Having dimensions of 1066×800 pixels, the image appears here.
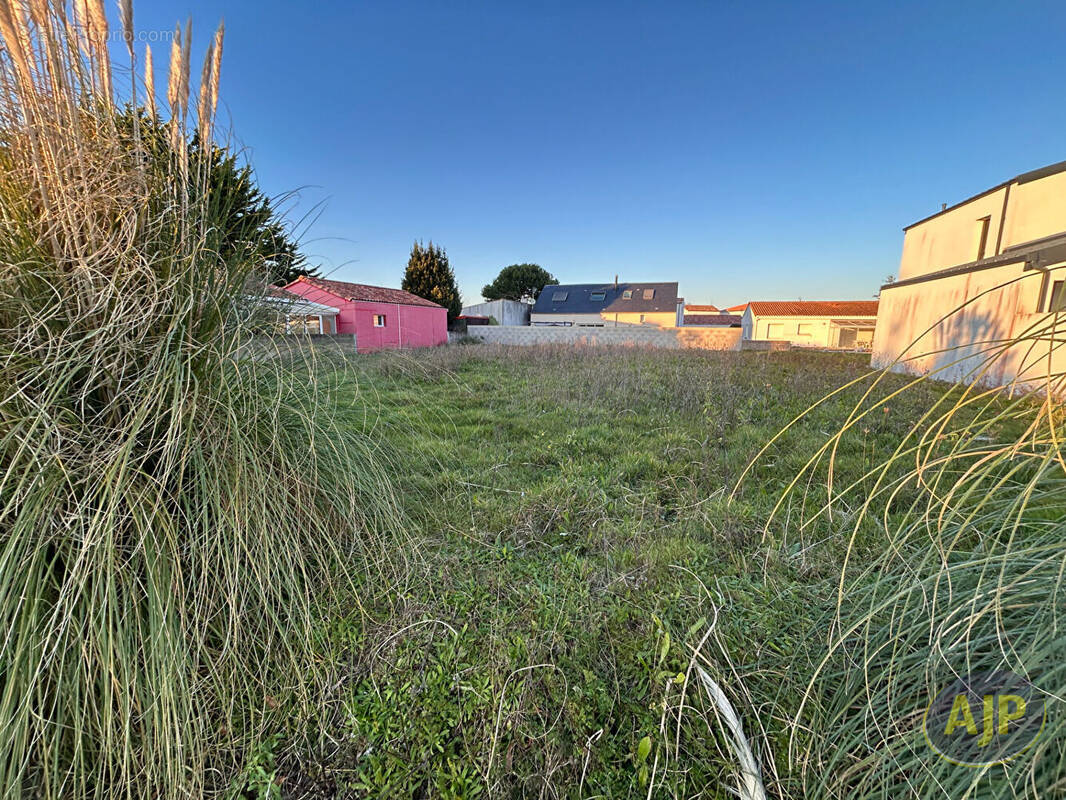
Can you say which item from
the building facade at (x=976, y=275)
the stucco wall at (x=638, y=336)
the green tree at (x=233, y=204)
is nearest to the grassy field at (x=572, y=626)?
the green tree at (x=233, y=204)

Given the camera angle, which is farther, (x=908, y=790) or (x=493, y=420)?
(x=493, y=420)

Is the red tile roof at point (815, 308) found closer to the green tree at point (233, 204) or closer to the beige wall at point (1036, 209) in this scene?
the beige wall at point (1036, 209)

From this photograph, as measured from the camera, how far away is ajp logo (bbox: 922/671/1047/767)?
→ 0.71 metres

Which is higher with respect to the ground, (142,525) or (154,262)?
(154,262)

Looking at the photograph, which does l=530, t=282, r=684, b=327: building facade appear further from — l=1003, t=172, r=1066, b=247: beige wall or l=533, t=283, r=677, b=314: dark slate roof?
l=1003, t=172, r=1066, b=247: beige wall

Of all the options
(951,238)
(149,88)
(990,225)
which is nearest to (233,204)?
(149,88)


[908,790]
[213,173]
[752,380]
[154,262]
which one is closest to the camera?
[908,790]

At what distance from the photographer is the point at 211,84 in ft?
4.93

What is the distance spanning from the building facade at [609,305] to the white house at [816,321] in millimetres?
6309

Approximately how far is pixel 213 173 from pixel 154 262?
1.69ft

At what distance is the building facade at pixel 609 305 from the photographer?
1142 inches

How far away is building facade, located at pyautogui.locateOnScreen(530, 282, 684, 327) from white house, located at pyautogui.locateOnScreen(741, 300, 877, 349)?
6.31 m

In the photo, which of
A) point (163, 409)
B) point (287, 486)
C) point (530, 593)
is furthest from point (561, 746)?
point (163, 409)

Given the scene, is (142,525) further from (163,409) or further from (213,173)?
(213,173)
